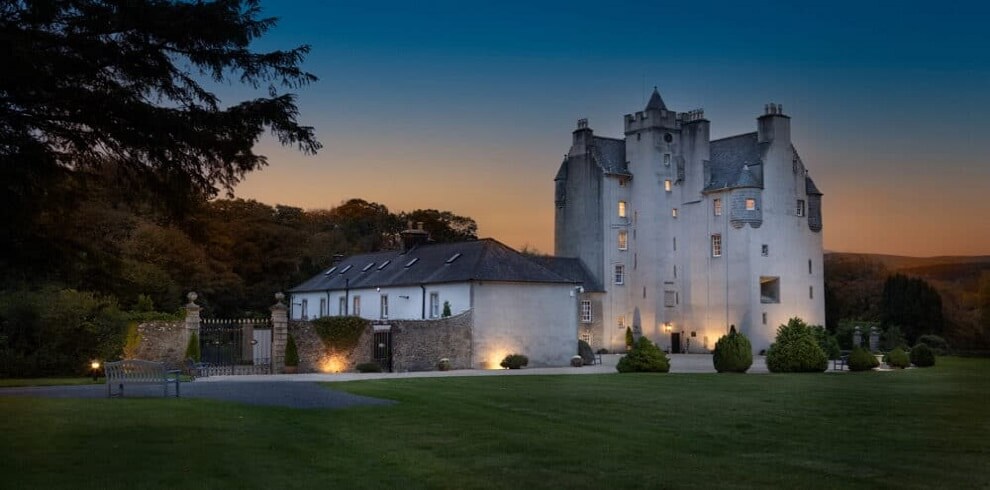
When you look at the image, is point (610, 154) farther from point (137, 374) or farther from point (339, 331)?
point (137, 374)

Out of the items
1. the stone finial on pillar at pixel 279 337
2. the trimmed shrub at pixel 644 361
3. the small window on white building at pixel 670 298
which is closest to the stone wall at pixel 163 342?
the stone finial on pillar at pixel 279 337

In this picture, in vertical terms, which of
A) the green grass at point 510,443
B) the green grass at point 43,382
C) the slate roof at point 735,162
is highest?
the slate roof at point 735,162

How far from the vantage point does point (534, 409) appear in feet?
60.2

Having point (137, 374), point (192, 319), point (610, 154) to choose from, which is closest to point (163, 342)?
point (192, 319)

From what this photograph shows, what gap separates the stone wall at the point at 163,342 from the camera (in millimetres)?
33688

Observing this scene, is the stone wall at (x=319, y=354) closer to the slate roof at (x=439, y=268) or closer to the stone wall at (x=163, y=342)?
the stone wall at (x=163, y=342)

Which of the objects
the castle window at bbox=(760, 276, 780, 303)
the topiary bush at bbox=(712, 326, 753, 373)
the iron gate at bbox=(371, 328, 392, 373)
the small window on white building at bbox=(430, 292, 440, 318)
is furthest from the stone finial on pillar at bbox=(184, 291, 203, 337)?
the castle window at bbox=(760, 276, 780, 303)

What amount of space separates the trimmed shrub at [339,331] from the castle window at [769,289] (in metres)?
35.8

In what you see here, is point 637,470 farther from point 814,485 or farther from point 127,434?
point 127,434

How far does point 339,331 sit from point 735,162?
38354 mm

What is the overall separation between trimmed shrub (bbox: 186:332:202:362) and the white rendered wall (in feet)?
38.2

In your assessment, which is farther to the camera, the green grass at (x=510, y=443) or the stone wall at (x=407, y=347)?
the stone wall at (x=407, y=347)

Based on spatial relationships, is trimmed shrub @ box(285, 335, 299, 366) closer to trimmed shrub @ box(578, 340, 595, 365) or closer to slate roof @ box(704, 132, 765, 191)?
trimmed shrub @ box(578, 340, 595, 365)

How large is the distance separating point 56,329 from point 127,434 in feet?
63.9
